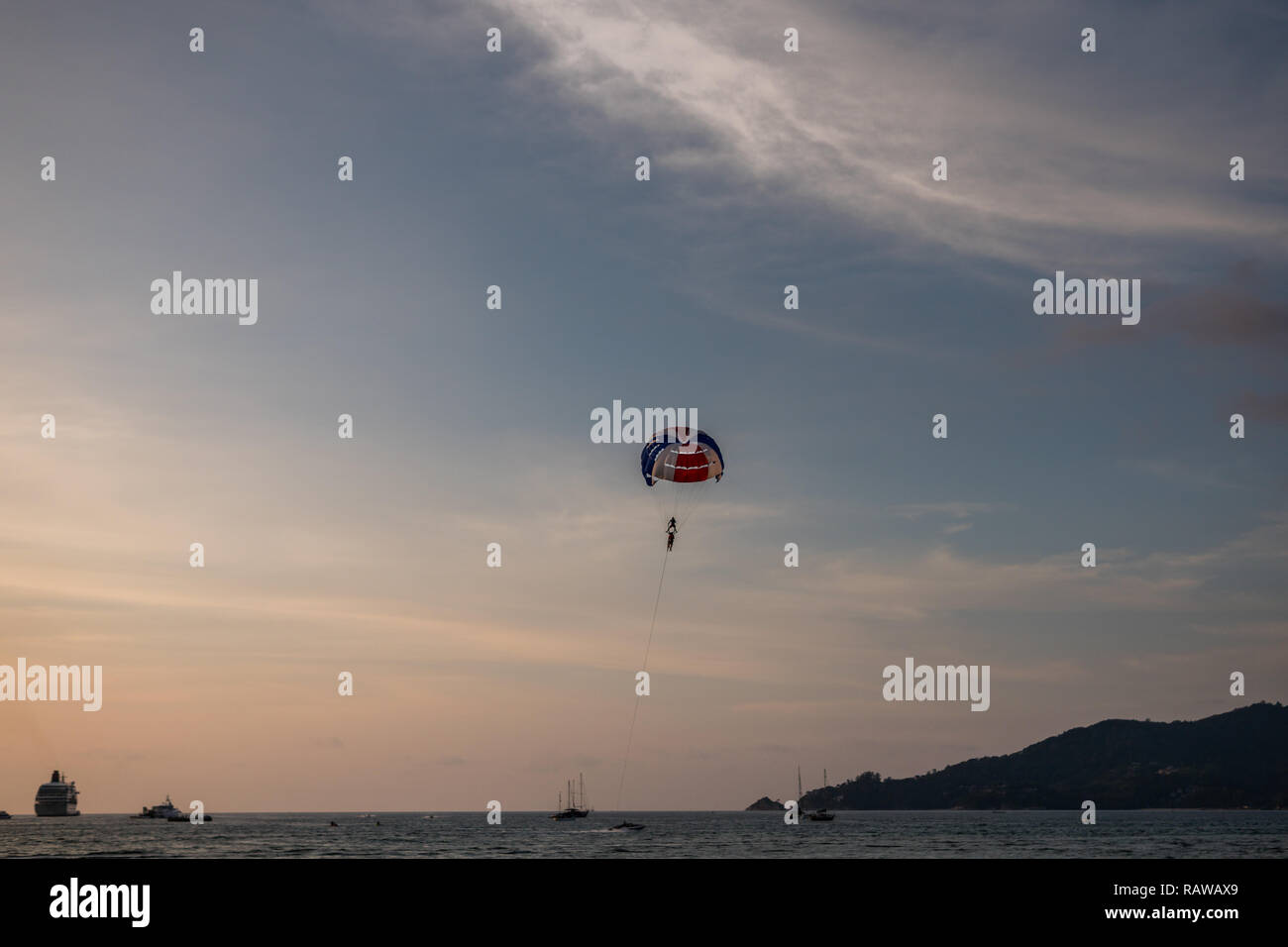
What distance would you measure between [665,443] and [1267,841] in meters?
115
